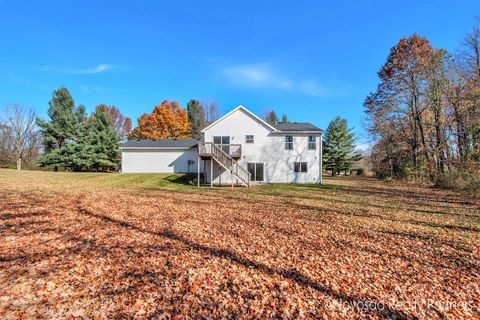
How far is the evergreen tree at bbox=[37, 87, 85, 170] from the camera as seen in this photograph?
94.2 feet

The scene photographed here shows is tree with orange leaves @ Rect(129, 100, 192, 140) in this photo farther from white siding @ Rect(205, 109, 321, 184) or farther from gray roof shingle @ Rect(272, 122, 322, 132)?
gray roof shingle @ Rect(272, 122, 322, 132)

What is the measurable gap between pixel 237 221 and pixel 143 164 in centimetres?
2173

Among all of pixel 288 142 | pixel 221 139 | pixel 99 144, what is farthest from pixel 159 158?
pixel 288 142

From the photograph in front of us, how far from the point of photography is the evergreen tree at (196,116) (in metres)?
44.9

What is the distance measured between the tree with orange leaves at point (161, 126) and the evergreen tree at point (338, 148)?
26.2m

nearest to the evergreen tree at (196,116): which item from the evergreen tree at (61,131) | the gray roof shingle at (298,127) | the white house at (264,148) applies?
the evergreen tree at (61,131)

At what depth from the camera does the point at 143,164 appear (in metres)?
26.0

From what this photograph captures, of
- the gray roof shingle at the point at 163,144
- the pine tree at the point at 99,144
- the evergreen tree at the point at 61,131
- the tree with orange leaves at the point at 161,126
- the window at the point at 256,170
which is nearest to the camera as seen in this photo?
the window at the point at 256,170

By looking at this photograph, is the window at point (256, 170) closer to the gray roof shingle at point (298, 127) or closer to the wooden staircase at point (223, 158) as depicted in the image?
the wooden staircase at point (223, 158)

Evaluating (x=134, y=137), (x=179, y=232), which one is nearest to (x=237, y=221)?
(x=179, y=232)

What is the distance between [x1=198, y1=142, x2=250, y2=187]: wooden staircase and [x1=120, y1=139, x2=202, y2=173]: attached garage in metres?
7.08

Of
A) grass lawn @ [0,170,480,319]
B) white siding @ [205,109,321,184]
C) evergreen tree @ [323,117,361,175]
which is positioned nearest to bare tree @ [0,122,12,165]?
white siding @ [205,109,321,184]

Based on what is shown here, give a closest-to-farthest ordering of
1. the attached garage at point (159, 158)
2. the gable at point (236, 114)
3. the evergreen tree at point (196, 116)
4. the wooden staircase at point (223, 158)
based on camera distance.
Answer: the wooden staircase at point (223, 158), the gable at point (236, 114), the attached garage at point (159, 158), the evergreen tree at point (196, 116)

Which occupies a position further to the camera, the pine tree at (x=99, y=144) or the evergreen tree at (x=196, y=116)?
the evergreen tree at (x=196, y=116)
